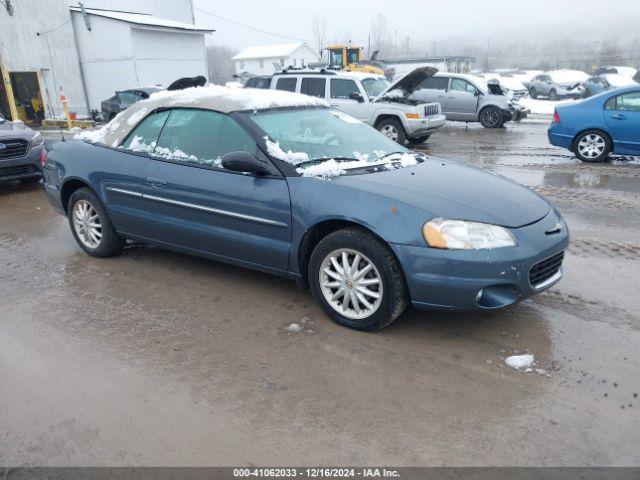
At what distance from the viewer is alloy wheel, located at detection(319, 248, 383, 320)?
3.61 m

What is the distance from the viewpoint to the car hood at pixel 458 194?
348 cm

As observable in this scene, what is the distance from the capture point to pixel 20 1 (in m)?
24.6

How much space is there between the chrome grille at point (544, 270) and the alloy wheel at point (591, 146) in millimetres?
7316

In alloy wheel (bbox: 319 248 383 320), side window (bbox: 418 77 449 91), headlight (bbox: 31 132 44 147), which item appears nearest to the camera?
alloy wheel (bbox: 319 248 383 320)

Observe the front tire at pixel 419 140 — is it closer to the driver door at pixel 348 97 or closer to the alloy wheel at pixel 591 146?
the driver door at pixel 348 97

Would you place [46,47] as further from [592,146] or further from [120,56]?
[592,146]

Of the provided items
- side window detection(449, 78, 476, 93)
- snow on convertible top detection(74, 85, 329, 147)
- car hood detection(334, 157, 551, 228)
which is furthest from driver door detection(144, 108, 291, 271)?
side window detection(449, 78, 476, 93)

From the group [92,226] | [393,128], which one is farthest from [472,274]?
[393,128]

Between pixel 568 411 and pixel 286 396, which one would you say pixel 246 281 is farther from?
pixel 568 411

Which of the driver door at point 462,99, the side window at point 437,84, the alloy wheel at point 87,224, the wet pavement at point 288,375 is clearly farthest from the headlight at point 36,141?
the driver door at point 462,99

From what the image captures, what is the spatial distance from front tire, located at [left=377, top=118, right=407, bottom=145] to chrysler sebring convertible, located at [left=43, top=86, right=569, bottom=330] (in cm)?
770

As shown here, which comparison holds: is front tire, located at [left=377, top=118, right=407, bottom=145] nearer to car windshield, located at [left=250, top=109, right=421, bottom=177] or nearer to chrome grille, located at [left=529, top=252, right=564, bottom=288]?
car windshield, located at [left=250, top=109, right=421, bottom=177]

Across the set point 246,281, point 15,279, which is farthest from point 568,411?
point 15,279

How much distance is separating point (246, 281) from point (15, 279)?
2163mm
